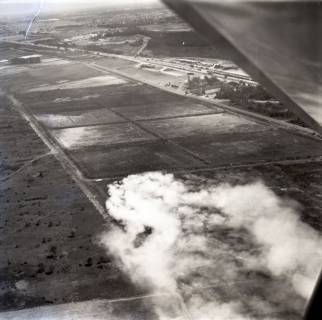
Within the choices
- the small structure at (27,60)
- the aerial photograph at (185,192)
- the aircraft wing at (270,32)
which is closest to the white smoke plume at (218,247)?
the aerial photograph at (185,192)

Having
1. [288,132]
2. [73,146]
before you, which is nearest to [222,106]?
[288,132]

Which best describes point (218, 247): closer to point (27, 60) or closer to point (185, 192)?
point (185, 192)

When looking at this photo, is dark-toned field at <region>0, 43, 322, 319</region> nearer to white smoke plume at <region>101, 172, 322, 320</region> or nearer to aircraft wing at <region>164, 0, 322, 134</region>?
white smoke plume at <region>101, 172, 322, 320</region>

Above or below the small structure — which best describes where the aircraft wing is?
above

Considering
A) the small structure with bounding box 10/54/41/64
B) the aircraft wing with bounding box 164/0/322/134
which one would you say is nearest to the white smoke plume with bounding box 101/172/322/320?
the aircraft wing with bounding box 164/0/322/134

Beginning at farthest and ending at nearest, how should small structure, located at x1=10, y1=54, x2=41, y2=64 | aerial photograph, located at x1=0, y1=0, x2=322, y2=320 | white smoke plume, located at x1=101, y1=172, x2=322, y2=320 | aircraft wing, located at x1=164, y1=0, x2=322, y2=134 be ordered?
small structure, located at x1=10, y1=54, x2=41, y2=64 → white smoke plume, located at x1=101, y1=172, x2=322, y2=320 → aerial photograph, located at x1=0, y1=0, x2=322, y2=320 → aircraft wing, located at x1=164, y1=0, x2=322, y2=134

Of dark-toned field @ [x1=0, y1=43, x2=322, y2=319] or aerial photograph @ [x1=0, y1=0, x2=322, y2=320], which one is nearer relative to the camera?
aerial photograph @ [x1=0, y1=0, x2=322, y2=320]

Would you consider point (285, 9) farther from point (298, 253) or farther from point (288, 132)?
point (288, 132)

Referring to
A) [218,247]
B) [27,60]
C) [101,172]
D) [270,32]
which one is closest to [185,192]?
[218,247]
